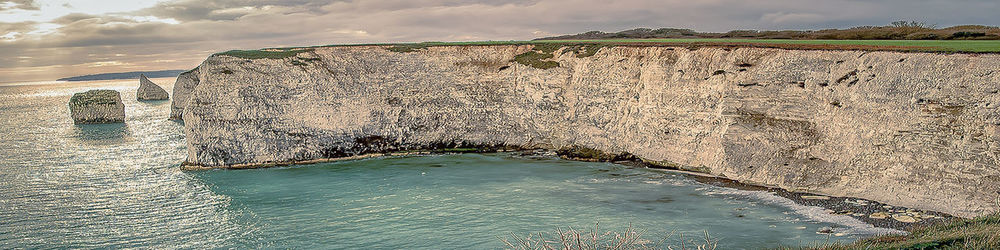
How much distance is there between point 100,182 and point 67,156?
12102mm

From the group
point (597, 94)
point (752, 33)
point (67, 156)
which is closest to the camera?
point (597, 94)

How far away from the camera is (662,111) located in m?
27.0

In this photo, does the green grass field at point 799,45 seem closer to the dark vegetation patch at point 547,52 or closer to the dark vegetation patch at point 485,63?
the dark vegetation patch at point 547,52

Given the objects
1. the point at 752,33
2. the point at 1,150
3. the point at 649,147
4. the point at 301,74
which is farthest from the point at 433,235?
the point at 1,150

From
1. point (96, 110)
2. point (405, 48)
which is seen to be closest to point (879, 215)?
point (405, 48)

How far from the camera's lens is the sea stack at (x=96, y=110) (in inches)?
2458

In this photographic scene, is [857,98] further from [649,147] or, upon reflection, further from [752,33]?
[752,33]

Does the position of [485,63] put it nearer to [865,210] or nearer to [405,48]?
[405,48]

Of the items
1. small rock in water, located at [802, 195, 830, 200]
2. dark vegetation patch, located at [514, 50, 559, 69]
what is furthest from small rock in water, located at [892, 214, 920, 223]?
dark vegetation patch, located at [514, 50, 559, 69]

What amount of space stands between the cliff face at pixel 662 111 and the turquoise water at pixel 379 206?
199 cm

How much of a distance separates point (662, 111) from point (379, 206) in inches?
519

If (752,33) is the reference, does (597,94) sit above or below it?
below

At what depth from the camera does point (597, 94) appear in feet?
99.4

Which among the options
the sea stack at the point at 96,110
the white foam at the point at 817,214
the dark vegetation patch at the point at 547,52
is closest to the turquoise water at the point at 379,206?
the white foam at the point at 817,214
